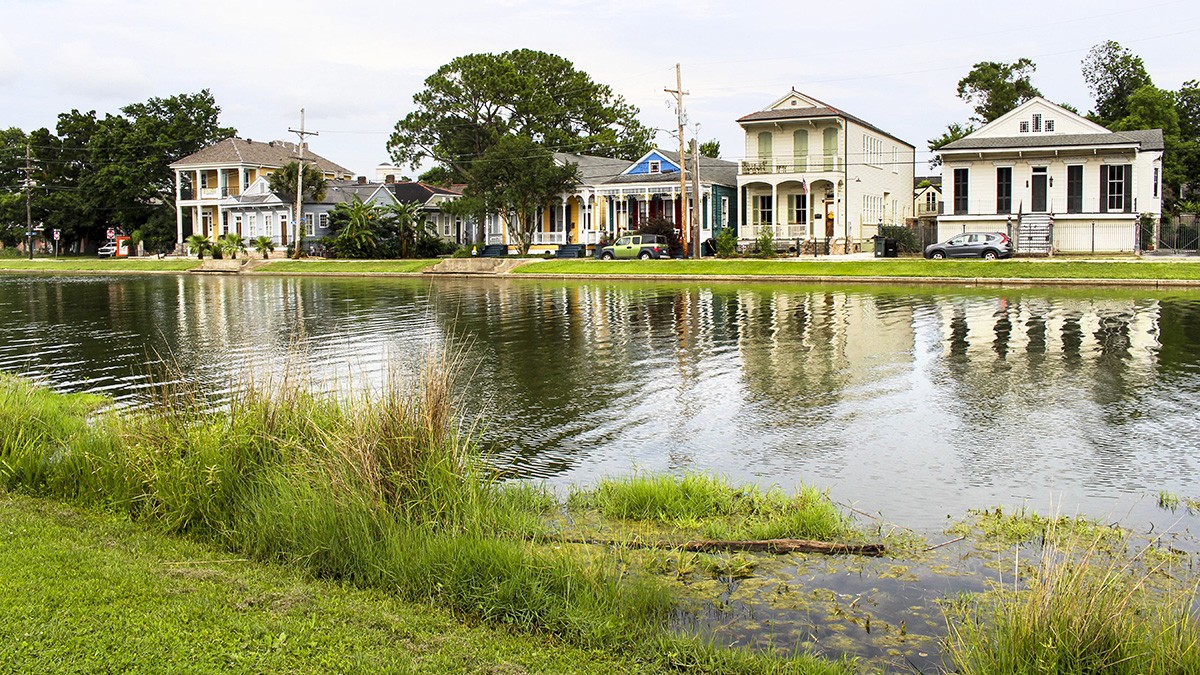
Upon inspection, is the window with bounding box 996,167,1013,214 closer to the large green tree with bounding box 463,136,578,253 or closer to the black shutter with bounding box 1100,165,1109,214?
the black shutter with bounding box 1100,165,1109,214

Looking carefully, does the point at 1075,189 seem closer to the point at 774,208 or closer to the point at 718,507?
the point at 774,208

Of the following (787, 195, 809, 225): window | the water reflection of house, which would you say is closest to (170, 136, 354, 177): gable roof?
(787, 195, 809, 225): window

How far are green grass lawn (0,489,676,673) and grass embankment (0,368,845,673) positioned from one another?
189 millimetres

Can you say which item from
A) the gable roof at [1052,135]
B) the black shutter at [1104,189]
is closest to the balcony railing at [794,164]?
the gable roof at [1052,135]

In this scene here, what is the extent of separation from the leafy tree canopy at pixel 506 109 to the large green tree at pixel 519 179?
16.0 m

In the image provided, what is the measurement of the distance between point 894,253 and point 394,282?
2595 centimetres

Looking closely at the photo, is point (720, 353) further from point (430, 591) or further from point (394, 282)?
point (394, 282)

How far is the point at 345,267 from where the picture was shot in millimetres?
65125

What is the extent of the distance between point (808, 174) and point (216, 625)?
6052cm

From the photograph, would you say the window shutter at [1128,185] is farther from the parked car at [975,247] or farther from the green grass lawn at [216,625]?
the green grass lawn at [216,625]

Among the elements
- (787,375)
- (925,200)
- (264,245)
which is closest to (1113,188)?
(925,200)

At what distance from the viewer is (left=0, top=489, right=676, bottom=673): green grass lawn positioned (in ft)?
19.6

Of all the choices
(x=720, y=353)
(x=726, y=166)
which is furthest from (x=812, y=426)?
(x=726, y=166)

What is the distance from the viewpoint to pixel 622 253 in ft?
201
